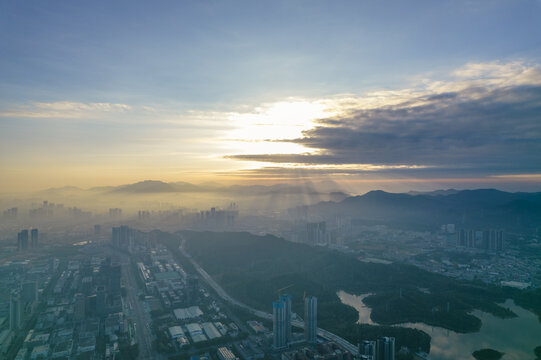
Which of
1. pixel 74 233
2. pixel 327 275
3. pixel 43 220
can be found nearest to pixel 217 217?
pixel 74 233

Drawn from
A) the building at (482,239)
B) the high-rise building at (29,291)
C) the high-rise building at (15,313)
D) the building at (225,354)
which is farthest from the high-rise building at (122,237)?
the building at (482,239)

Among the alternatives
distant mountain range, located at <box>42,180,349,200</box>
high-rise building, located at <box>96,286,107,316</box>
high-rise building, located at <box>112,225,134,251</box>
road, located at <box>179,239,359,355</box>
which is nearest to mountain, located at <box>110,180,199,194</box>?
distant mountain range, located at <box>42,180,349,200</box>

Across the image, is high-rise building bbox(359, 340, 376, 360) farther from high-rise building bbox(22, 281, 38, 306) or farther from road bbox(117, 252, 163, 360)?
high-rise building bbox(22, 281, 38, 306)

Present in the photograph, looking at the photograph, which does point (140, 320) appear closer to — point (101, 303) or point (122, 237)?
point (101, 303)

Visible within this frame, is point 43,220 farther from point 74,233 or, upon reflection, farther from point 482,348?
point 482,348

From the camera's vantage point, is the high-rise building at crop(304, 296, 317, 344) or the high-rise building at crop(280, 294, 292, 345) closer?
the high-rise building at crop(280, 294, 292, 345)

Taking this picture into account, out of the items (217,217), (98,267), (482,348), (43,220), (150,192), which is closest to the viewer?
(482,348)

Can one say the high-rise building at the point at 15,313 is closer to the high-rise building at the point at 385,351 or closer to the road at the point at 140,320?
the road at the point at 140,320
